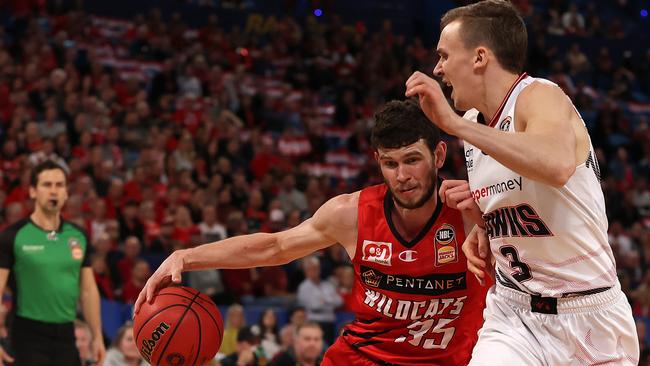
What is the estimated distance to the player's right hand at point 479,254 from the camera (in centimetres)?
405

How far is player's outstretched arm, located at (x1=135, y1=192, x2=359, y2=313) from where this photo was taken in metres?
4.60

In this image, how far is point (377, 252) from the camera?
14.9ft

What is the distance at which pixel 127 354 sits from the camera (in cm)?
791

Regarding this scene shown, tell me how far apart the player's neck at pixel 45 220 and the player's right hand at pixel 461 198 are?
4029 millimetres

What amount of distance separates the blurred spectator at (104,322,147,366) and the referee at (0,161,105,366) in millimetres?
669

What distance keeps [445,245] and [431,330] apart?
0.41m

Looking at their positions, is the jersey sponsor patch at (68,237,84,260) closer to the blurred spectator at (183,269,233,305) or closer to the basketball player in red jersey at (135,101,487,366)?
the basketball player in red jersey at (135,101,487,366)

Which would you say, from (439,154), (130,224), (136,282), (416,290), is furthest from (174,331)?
(130,224)

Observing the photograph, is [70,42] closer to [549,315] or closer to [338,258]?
[338,258]

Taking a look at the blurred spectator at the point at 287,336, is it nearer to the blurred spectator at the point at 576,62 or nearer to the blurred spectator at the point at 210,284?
the blurred spectator at the point at 210,284

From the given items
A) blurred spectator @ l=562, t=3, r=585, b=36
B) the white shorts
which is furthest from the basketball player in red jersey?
blurred spectator @ l=562, t=3, r=585, b=36

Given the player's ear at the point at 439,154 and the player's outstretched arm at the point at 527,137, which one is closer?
the player's outstretched arm at the point at 527,137

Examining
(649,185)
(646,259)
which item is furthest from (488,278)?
(649,185)

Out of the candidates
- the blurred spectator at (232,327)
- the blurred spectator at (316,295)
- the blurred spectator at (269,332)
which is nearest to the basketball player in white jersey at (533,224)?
the blurred spectator at (269,332)
